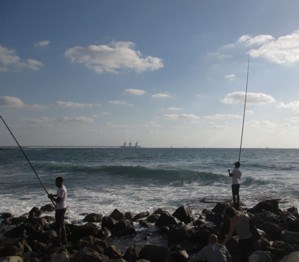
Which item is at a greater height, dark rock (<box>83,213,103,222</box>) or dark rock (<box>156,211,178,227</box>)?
dark rock (<box>156,211,178,227</box>)

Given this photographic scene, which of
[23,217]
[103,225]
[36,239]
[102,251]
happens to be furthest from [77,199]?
[102,251]

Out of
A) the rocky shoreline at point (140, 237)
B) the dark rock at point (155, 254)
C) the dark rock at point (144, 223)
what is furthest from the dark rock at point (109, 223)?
the dark rock at point (155, 254)

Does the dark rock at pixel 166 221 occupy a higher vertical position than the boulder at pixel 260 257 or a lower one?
lower

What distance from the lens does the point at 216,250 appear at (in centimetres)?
581

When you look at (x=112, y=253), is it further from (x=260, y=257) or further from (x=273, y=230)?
(x=273, y=230)

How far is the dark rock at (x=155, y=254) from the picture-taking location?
7.94 m

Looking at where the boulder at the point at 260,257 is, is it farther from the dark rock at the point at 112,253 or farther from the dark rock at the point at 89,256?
the dark rock at the point at 89,256

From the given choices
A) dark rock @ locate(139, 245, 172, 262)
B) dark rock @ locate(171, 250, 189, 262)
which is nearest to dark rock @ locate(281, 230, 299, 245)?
dark rock @ locate(171, 250, 189, 262)

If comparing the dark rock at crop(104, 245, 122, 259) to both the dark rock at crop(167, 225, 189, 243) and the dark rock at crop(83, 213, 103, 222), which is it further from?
the dark rock at crop(83, 213, 103, 222)

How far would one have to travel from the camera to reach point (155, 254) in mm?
8031

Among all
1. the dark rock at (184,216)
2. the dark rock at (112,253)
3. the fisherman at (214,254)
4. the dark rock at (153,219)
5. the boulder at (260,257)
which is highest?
the fisherman at (214,254)

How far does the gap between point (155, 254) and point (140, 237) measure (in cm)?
267

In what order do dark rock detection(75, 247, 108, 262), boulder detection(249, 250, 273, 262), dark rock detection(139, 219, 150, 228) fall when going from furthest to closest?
dark rock detection(139, 219, 150, 228), dark rock detection(75, 247, 108, 262), boulder detection(249, 250, 273, 262)

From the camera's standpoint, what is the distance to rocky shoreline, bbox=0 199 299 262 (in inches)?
317
